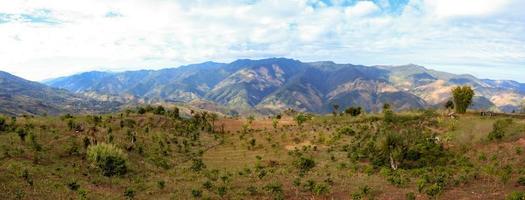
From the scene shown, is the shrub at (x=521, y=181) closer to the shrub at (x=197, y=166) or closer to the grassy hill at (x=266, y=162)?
the grassy hill at (x=266, y=162)

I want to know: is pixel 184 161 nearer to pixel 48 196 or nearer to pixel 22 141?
pixel 22 141

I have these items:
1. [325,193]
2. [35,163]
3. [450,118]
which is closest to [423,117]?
[450,118]

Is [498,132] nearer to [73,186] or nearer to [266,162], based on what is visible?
[266,162]

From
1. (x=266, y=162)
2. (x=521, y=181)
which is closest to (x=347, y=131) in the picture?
(x=266, y=162)

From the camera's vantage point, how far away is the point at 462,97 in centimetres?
10944

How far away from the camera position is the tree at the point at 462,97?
109m

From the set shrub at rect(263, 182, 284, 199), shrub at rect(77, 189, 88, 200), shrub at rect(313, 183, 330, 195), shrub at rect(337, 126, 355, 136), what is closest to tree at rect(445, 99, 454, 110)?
shrub at rect(337, 126, 355, 136)

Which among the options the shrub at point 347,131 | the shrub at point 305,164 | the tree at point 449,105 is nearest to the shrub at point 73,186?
the shrub at point 305,164

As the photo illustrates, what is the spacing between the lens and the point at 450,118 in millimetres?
99062

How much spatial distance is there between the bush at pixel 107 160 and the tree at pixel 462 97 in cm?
8789

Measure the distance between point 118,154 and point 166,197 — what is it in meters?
17.3

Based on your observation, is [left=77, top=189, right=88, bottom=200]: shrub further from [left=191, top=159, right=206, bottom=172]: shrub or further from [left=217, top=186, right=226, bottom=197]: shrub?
[left=191, top=159, right=206, bottom=172]: shrub

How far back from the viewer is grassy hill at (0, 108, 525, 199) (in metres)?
45.2

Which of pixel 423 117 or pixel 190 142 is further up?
pixel 423 117
